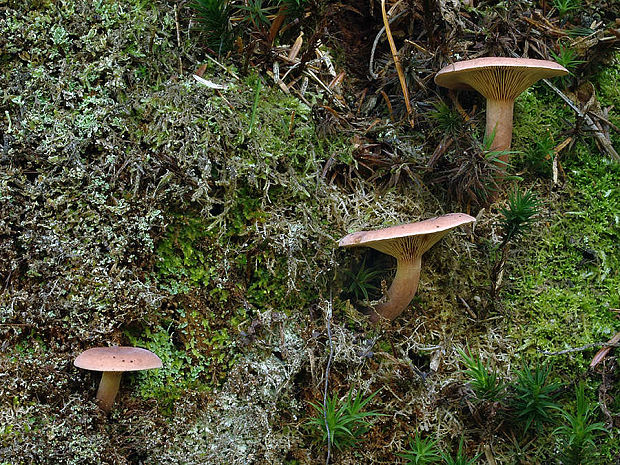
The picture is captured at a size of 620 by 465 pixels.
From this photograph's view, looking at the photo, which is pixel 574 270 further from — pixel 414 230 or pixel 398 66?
pixel 398 66

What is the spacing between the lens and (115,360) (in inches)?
76.9

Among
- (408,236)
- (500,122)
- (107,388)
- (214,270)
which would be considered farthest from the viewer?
(500,122)

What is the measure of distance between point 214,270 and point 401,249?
0.89 metres

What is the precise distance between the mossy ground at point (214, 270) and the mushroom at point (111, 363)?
0.09 meters

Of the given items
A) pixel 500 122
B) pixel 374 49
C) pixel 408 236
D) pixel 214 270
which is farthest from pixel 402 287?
pixel 374 49

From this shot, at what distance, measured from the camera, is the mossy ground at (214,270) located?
7.15 ft

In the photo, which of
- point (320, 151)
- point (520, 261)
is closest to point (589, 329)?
point (520, 261)

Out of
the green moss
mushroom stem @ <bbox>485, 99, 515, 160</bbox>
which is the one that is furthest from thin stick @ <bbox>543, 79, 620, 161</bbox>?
mushroom stem @ <bbox>485, 99, 515, 160</bbox>

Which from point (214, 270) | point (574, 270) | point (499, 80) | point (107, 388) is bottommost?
point (574, 270)

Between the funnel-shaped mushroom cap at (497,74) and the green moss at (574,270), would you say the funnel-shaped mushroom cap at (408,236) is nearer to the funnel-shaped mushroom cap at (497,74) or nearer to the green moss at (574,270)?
the green moss at (574,270)

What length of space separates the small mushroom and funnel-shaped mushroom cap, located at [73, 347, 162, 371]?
3.19 feet

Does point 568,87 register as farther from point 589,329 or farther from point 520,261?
point 589,329

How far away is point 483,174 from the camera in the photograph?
2688 millimetres

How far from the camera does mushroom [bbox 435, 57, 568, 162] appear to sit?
2.52 meters
